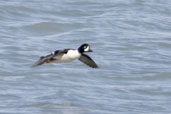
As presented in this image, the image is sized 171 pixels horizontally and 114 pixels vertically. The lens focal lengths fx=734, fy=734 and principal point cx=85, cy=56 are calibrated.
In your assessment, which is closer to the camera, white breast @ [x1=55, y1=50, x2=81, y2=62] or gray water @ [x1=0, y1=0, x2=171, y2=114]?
white breast @ [x1=55, y1=50, x2=81, y2=62]

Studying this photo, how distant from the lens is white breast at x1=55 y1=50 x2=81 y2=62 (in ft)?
38.7

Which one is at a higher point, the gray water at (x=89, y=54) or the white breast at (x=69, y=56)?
the white breast at (x=69, y=56)

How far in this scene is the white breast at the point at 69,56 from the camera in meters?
11.8

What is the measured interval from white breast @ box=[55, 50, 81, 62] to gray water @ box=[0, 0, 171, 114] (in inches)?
32.0

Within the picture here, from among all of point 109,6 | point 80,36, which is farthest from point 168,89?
point 109,6

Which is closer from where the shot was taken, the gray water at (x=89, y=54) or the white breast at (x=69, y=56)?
the white breast at (x=69, y=56)

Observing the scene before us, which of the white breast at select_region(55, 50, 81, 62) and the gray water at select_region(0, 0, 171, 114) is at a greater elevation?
the white breast at select_region(55, 50, 81, 62)

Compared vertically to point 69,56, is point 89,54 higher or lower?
lower

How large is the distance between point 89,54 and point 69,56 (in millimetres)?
4818

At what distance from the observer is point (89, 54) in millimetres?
16672

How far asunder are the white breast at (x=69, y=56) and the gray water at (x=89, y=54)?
0.81m

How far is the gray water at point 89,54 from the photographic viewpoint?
12.4 metres

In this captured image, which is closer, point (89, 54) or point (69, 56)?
point (69, 56)

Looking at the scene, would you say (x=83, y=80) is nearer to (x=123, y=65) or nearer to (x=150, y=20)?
(x=123, y=65)
